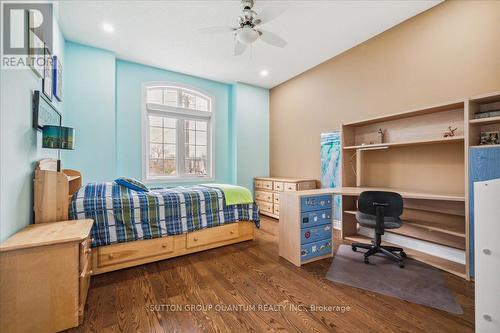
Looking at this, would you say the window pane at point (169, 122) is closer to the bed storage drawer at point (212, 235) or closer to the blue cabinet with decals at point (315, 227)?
the bed storage drawer at point (212, 235)

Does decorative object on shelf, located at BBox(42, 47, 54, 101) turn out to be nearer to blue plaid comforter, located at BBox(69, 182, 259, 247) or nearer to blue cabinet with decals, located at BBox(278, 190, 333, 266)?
blue plaid comforter, located at BBox(69, 182, 259, 247)

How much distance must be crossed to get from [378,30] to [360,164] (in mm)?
1956

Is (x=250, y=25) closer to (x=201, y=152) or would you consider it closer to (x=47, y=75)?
(x=47, y=75)

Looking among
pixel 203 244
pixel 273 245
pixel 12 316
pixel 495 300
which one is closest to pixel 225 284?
pixel 203 244

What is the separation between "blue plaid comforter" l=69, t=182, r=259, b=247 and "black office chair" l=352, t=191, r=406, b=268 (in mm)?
1657

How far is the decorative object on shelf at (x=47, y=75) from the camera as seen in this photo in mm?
2243

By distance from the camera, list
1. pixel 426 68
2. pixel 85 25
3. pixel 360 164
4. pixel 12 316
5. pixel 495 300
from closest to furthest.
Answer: pixel 495 300
pixel 12 316
pixel 426 68
pixel 85 25
pixel 360 164

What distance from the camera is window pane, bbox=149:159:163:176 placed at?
442 cm

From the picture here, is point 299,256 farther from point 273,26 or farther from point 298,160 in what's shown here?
point 273,26

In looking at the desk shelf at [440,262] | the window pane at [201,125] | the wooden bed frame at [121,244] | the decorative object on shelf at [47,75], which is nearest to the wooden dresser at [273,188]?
the wooden bed frame at [121,244]

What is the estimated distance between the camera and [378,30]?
314 cm

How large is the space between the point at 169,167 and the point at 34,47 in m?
2.90

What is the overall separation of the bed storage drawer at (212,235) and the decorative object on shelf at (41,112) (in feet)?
6.11

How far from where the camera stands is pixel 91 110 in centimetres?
354
